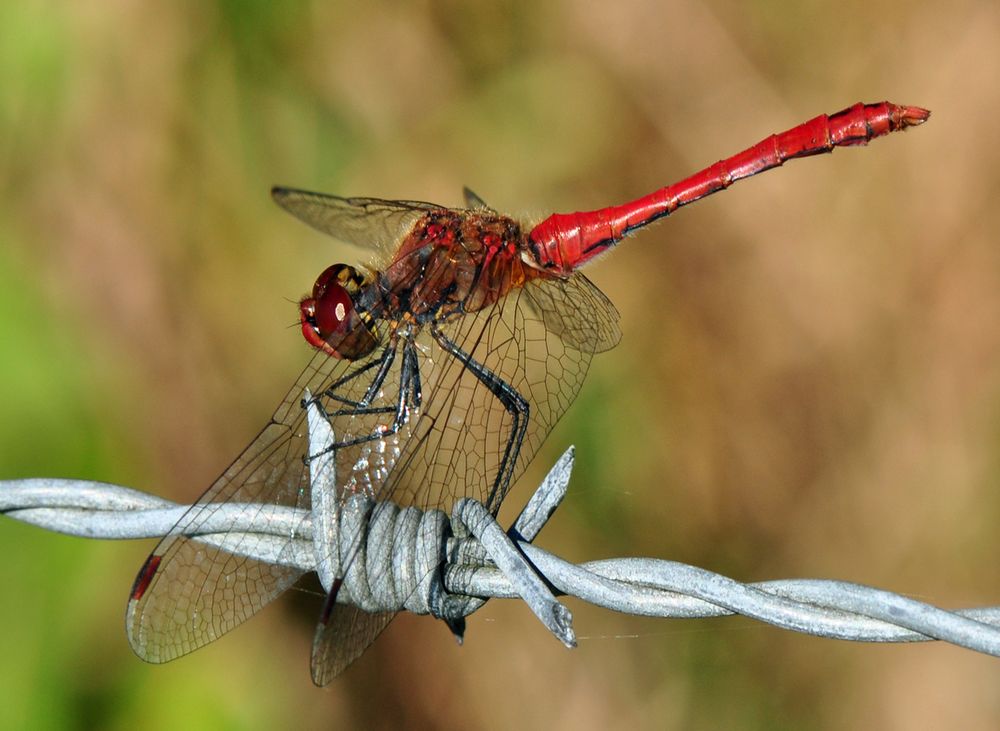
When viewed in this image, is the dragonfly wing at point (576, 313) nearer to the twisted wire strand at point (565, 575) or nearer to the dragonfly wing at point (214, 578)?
the dragonfly wing at point (214, 578)

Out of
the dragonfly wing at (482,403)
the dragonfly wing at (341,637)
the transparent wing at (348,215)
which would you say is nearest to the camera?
the dragonfly wing at (341,637)

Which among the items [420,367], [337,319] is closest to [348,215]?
[337,319]

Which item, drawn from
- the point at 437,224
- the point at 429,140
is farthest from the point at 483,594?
the point at 429,140

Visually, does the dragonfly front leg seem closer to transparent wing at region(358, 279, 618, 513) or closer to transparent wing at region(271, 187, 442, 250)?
transparent wing at region(358, 279, 618, 513)

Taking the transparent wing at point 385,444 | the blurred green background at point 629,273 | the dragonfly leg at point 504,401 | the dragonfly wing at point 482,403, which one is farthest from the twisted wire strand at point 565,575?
the blurred green background at point 629,273

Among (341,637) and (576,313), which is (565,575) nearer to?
(341,637)

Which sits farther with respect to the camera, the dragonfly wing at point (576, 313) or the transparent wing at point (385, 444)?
the dragonfly wing at point (576, 313)
